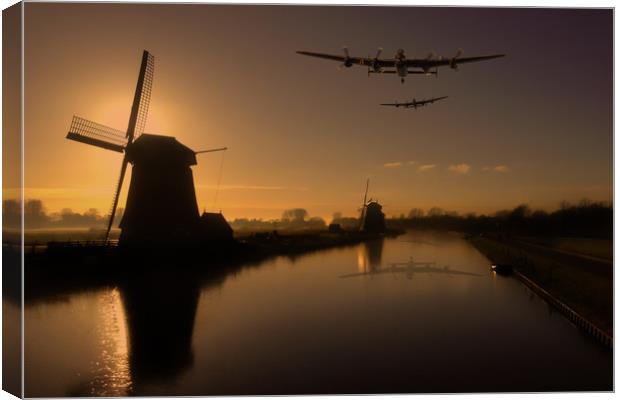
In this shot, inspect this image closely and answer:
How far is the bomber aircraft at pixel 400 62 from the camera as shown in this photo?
1362 centimetres

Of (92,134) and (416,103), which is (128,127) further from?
(416,103)

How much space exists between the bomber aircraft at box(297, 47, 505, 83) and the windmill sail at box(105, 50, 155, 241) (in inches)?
153

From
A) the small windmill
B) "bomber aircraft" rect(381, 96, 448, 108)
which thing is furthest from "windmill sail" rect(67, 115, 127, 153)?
"bomber aircraft" rect(381, 96, 448, 108)

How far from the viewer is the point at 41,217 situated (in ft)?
47.2

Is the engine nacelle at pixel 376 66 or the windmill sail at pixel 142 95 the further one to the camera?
the engine nacelle at pixel 376 66

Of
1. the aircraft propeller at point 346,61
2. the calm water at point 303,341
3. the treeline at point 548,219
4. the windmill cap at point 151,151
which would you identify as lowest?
the calm water at point 303,341

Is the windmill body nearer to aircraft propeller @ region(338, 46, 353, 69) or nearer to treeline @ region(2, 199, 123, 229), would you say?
treeline @ region(2, 199, 123, 229)

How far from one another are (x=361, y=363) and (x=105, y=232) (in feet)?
41.2

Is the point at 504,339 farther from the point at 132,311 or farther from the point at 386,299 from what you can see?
the point at 132,311

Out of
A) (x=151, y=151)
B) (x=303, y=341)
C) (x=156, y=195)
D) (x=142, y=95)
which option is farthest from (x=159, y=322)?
(x=151, y=151)

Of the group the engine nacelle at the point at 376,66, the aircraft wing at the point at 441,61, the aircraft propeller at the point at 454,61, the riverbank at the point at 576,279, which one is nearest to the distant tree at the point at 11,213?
the engine nacelle at the point at 376,66

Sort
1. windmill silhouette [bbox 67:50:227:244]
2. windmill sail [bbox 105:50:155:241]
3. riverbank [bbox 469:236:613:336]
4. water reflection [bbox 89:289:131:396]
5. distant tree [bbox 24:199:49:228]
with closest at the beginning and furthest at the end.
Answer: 1. water reflection [bbox 89:289:131:396]
2. distant tree [bbox 24:199:49:228]
3. windmill sail [bbox 105:50:155:241]
4. riverbank [bbox 469:236:613:336]
5. windmill silhouette [bbox 67:50:227:244]

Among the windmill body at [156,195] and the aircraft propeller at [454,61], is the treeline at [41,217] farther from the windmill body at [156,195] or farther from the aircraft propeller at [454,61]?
the aircraft propeller at [454,61]

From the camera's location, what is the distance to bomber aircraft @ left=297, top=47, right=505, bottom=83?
1362 centimetres
